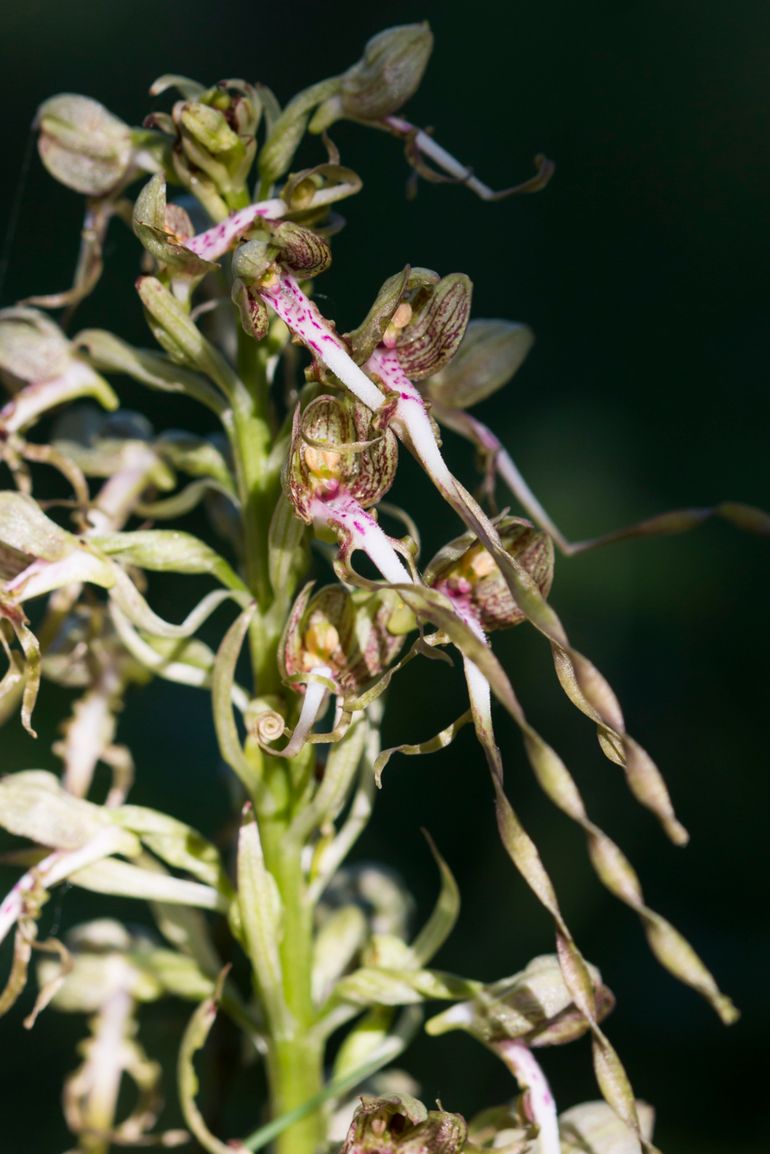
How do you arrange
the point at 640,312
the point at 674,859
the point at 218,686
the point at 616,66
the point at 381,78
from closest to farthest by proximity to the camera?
the point at 218,686 → the point at 381,78 → the point at 674,859 → the point at 640,312 → the point at 616,66

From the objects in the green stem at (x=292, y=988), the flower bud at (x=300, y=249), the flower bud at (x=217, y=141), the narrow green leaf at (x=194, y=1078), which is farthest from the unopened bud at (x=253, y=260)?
the narrow green leaf at (x=194, y=1078)

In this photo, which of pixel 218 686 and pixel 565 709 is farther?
pixel 565 709

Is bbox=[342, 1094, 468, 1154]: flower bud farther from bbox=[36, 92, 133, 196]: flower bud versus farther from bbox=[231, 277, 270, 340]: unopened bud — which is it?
bbox=[36, 92, 133, 196]: flower bud

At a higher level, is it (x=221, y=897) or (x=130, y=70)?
(x=130, y=70)

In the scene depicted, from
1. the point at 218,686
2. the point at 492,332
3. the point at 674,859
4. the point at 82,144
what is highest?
the point at 82,144

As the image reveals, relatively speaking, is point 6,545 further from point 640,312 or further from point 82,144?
point 640,312

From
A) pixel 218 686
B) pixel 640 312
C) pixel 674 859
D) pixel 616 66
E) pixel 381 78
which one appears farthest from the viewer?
pixel 616 66

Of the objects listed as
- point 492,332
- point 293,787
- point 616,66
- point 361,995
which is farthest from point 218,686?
point 616,66
